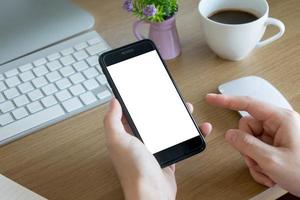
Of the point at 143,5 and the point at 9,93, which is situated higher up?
the point at 143,5

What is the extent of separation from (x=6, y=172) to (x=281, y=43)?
48 centimetres

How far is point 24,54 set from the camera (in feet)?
2.62

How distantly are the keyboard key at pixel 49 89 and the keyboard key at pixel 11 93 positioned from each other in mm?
42

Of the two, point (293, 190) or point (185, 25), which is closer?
point (293, 190)

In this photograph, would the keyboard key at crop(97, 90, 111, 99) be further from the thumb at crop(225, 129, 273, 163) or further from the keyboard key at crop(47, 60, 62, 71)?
the thumb at crop(225, 129, 273, 163)

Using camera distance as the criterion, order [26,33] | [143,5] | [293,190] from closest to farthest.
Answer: [293,190] < [143,5] < [26,33]

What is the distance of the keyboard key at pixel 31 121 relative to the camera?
69 cm

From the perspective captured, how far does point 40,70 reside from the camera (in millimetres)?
772

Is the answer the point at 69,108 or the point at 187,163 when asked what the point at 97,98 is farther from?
the point at 187,163

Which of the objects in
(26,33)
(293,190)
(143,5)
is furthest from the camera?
(26,33)

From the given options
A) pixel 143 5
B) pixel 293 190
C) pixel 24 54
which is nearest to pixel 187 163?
pixel 293 190

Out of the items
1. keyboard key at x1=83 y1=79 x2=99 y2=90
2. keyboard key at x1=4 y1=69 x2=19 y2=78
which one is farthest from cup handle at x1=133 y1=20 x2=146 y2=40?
keyboard key at x1=4 y1=69 x2=19 y2=78

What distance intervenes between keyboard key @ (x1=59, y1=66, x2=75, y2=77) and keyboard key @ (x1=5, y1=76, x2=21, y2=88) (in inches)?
2.8

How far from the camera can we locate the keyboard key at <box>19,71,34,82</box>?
76 centimetres
